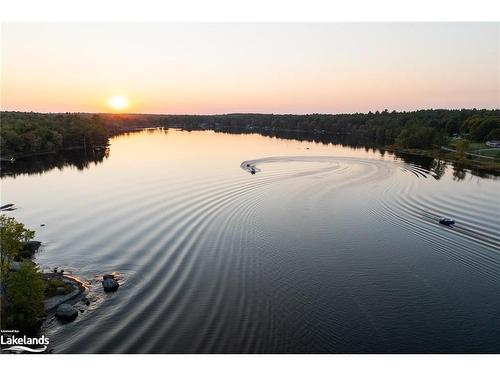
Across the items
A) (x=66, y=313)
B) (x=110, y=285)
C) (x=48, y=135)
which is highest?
(x=48, y=135)

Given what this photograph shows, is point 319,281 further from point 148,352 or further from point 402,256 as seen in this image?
point 148,352

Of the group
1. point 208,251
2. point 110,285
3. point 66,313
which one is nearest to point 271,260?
point 208,251

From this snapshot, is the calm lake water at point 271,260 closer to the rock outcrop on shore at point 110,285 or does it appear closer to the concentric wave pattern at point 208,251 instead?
the concentric wave pattern at point 208,251

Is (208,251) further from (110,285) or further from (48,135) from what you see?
(48,135)

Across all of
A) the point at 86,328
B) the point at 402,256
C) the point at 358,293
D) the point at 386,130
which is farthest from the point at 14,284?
the point at 386,130

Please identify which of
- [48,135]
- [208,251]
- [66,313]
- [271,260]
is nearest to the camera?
[66,313]

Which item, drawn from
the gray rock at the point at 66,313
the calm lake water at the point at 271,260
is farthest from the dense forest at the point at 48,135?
the gray rock at the point at 66,313
